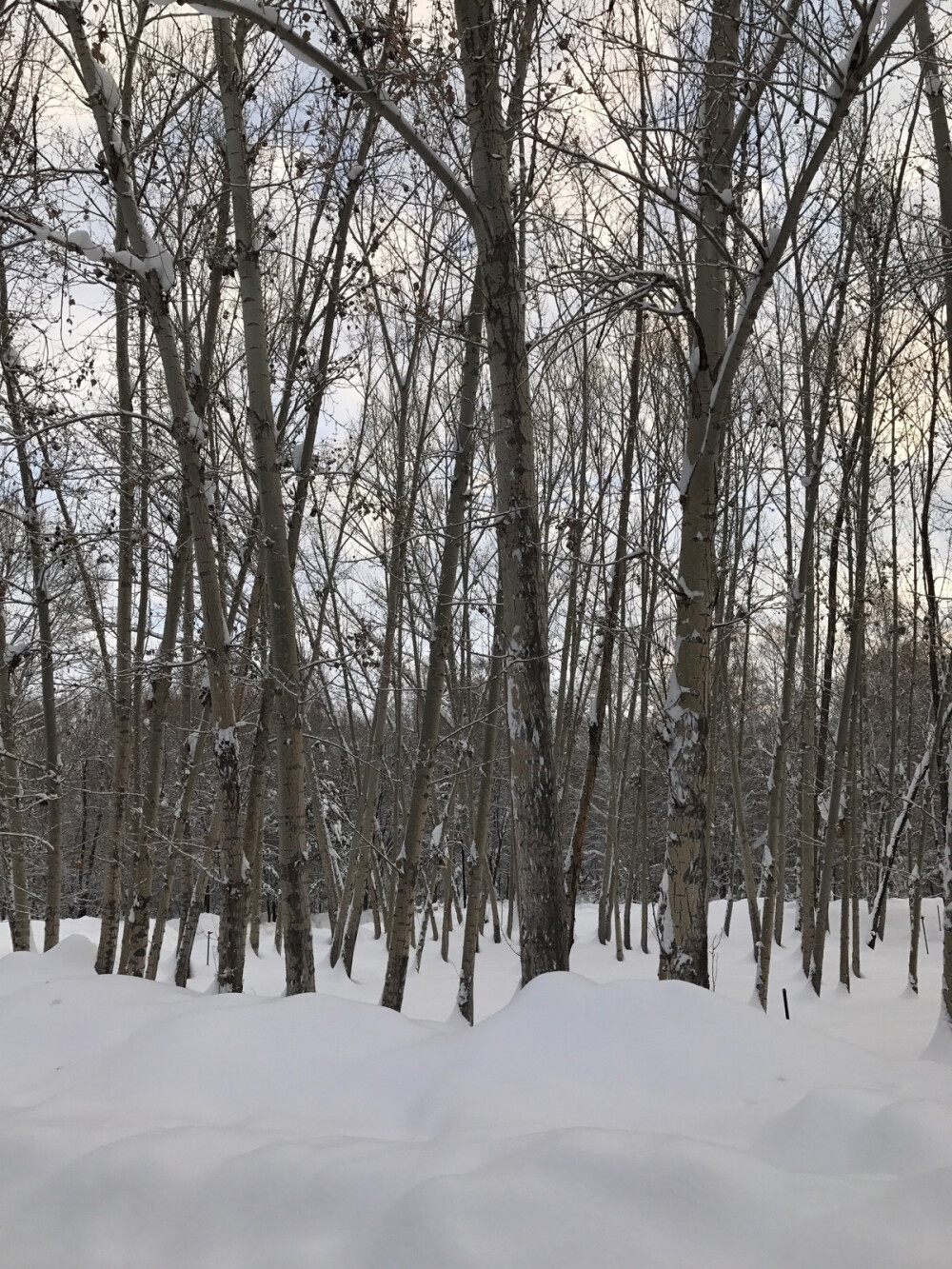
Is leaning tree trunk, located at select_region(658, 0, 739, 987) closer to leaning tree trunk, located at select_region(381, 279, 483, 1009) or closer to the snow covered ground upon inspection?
the snow covered ground

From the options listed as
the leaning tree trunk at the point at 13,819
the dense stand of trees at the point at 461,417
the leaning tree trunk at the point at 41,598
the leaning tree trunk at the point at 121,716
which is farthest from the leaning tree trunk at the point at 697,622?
the leaning tree trunk at the point at 13,819

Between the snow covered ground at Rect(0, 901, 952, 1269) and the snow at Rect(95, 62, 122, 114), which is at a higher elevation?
the snow at Rect(95, 62, 122, 114)

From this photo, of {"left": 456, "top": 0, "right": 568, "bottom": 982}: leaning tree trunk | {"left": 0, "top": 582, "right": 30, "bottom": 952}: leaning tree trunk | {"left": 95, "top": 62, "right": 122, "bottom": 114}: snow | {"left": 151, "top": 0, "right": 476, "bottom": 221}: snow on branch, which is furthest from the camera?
{"left": 0, "top": 582, "right": 30, "bottom": 952}: leaning tree trunk

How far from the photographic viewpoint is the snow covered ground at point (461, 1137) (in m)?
1.90

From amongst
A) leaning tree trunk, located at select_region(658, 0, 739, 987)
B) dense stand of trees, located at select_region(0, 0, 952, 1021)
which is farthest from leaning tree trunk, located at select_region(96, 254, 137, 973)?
leaning tree trunk, located at select_region(658, 0, 739, 987)

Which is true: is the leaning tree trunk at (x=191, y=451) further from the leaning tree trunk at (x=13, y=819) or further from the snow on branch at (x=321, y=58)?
the leaning tree trunk at (x=13, y=819)

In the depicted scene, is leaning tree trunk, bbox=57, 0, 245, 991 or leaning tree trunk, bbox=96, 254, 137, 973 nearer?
leaning tree trunk, bbox=57, 0, 245, 991

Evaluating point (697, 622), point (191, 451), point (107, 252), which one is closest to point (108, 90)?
point (107, 252)

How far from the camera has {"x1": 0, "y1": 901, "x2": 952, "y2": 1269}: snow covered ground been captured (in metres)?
1.90

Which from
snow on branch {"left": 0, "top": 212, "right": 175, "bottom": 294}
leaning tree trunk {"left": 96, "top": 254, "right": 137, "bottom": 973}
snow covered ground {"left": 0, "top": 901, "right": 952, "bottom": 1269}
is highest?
snow on branch {"left": 0, "top": 212, "right": 175, "bottom": 294}

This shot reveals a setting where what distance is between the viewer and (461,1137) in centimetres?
249

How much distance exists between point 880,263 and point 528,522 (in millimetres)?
5455

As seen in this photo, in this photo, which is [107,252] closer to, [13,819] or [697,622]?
[697,622]

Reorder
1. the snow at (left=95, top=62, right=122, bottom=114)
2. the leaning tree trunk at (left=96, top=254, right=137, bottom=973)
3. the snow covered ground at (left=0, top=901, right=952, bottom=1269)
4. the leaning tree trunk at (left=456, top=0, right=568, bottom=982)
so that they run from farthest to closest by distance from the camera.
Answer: the leaning tree trunk at (left=96, top=254, right=137, bottom=973), the snow at (left=95, top=62, right=122, bottom=114), the leaning tree trunk at (left=456, top=0, right=568, bottom=982), the snow covered ground at (left=0, top=901, right=952, bottom=1269)
